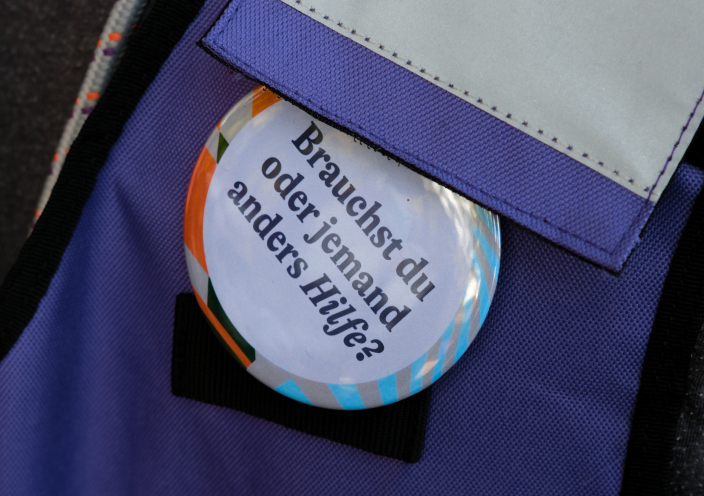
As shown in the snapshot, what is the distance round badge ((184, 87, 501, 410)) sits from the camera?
346 mm

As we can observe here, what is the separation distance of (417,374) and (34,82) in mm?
579

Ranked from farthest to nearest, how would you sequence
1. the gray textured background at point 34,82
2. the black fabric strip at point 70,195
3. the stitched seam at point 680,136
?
the gray textured background at point 34,82 → the black fabric strip at point 70,195 → the stitched seam at point 680,136

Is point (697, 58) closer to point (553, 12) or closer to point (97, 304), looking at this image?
point (553, 12)

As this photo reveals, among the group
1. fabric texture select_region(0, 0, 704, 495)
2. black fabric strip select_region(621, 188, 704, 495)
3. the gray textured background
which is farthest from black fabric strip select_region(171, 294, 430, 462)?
the gray textured background

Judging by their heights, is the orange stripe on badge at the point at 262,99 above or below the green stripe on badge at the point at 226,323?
above

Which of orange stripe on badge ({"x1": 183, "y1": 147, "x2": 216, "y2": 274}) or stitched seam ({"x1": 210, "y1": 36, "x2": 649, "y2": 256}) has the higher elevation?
stitched seam ({"x1": 210, "y1": 36, "x2": 649, "y2": 256})

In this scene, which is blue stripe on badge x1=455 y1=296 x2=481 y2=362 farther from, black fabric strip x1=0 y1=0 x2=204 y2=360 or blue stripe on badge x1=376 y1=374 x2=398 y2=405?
black fabric strip x1=0 y1=0 x2=204 y2=360

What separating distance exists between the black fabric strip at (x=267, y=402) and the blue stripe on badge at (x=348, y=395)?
22 mm

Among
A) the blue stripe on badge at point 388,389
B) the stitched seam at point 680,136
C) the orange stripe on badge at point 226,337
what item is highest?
the stitched seam at point 680,136

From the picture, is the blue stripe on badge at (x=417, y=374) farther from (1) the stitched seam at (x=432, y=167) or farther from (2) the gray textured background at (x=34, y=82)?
(2) the gray textured background at (x=34, y=82)

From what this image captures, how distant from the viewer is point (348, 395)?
36 cm

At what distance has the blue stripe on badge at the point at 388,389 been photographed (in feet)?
1.17

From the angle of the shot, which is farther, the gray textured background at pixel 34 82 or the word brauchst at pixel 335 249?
the gray textured background at pixel 34 82

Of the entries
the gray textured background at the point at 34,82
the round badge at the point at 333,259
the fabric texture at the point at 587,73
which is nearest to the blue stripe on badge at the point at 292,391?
the round badge at the point at 333,259
